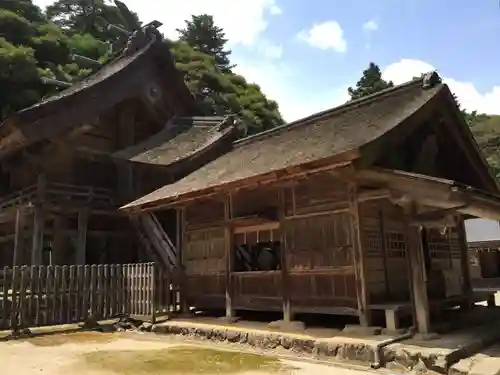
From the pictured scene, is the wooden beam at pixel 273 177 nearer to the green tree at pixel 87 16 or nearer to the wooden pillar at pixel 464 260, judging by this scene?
the wooden pillar at pixel 464 260

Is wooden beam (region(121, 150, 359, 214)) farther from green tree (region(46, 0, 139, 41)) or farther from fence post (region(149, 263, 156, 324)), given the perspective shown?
green tree (region(46, 0, 139, 41))

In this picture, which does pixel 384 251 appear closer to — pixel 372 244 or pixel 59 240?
pixel 372 244

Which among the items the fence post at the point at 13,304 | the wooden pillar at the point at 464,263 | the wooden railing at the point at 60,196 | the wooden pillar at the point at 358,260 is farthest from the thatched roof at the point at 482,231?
the fence post at the point at 13,304

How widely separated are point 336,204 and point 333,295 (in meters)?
1.77

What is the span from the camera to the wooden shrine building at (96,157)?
1519 centimetres

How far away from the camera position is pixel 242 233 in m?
10.7

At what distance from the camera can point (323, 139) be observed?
9.84 metres

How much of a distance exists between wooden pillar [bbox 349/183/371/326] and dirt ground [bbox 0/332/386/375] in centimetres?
159

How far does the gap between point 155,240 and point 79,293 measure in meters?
4.14

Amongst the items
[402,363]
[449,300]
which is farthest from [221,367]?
[449,300]

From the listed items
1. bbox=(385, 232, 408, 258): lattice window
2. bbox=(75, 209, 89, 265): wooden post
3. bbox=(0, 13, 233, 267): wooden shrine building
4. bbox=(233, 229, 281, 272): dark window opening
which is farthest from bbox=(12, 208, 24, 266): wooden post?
bbox=(385, 232, 408, 258): lattice window

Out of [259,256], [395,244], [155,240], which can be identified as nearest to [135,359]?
[395,244]

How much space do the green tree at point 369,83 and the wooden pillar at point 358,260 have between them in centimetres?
3656

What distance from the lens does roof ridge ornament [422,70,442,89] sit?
32.1 feet
